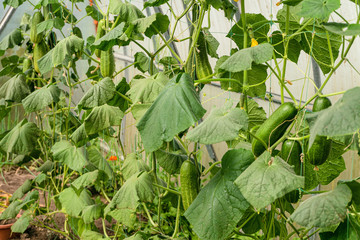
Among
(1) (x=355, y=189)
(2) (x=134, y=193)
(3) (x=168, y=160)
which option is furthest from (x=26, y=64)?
(1) (x=355, y=189)

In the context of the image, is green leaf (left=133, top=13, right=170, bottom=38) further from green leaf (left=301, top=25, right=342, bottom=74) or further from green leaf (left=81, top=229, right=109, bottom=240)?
green leaf (left=81, top=229, right=109, bottom=240)

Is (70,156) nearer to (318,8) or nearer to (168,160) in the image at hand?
(168,160)

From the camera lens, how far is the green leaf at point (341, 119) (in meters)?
0.98

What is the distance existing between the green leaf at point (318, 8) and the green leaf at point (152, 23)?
0.75 m

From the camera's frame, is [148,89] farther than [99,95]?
No

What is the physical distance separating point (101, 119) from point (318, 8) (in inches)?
48.7

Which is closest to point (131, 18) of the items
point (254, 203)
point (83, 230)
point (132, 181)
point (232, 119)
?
point (132, 181)

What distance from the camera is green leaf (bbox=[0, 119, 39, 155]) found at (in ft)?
8.98

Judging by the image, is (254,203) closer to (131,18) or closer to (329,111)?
(329,111)

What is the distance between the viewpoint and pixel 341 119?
100 cm

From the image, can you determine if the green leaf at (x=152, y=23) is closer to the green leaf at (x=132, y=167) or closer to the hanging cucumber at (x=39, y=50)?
the green leaf at (x=132, y=167)

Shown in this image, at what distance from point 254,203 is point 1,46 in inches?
94.4

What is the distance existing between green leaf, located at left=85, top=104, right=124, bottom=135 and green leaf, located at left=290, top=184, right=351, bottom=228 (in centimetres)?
115

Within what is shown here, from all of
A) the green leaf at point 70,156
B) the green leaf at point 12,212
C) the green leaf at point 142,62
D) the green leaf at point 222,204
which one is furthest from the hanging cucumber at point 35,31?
the green leaf at point 222,204
